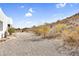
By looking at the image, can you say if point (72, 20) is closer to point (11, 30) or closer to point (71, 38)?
point (71, 38)

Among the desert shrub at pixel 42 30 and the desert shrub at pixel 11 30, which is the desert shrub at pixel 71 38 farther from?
the desert shrub at pixel 11 30

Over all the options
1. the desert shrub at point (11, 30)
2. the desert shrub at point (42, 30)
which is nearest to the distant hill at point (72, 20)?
the desert shrub at point (42, 30)

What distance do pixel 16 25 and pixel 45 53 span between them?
497 mm

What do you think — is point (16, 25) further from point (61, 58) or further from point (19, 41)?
point (61, 58)

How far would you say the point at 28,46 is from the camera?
304cm

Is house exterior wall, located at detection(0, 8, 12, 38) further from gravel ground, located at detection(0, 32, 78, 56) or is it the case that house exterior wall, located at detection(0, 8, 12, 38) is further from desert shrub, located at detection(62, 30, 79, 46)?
desert shrub, located at detection(62, 30, 79, 46)

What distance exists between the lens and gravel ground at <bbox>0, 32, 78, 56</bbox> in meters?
3.01

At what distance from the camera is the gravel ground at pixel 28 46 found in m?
3.01

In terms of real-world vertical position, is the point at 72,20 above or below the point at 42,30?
above

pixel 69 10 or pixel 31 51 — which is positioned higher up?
pixel 69 10

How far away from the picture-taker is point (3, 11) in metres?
3.02

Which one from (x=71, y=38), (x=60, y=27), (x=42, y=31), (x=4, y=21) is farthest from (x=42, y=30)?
(x=4, y=21)

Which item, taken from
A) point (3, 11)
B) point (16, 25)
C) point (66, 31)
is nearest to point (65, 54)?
point (66, 31)

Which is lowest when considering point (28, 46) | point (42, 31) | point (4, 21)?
point (28, 46)
